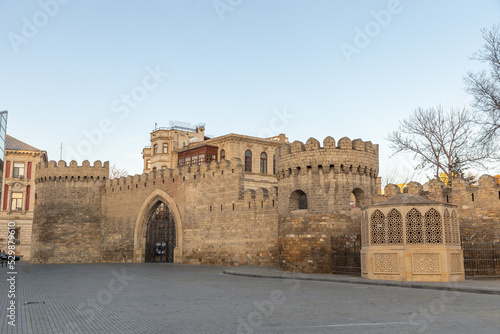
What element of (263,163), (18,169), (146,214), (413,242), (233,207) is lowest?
(413,242)

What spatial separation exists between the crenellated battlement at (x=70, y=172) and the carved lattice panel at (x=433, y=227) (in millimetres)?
22673

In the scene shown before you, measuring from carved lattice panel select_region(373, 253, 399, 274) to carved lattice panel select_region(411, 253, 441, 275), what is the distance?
0.50m

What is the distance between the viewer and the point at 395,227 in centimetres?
1379

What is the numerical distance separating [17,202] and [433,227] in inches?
1511

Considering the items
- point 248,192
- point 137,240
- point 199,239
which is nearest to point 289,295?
point 248,192

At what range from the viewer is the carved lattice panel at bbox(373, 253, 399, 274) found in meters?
13.5

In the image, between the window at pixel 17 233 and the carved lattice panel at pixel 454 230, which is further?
the window at pixel 17 233

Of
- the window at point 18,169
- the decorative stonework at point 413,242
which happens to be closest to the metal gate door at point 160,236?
the decorative stonework at point 413,242

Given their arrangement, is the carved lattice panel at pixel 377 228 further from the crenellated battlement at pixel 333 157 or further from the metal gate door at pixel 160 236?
the metal gate door at pixel 160 236

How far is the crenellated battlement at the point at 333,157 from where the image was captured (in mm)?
17641

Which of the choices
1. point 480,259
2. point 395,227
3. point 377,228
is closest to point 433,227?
point 395,227

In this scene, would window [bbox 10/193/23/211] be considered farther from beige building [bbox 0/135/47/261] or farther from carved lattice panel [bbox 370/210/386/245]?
carved lattice panel [bbox 370/210/386/245]

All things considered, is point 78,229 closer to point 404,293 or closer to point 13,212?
point 13,212

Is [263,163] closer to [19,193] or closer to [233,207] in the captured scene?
[19,193]
